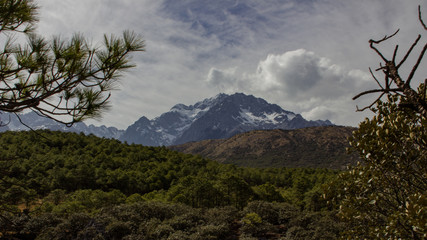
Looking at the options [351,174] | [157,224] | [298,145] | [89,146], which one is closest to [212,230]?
[157,224]

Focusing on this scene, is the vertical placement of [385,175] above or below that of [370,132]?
below

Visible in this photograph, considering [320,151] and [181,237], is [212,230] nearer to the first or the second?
[181,237]

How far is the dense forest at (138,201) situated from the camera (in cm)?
1574

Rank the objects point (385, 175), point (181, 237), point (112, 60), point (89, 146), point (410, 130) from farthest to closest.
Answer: point (89, 146) < point (181, 237) < point (112, 60) < point (385, 175) < point (410, 130)

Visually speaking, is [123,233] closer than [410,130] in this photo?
No

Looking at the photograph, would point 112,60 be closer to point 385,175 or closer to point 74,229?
point 385,175

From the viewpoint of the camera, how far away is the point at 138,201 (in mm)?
25109

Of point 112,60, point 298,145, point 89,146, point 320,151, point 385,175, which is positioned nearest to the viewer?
point 385,175

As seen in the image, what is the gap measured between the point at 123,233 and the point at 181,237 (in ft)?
13.2

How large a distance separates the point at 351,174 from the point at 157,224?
1594cm

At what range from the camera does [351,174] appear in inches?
145

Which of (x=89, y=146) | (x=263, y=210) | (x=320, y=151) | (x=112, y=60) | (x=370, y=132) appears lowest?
(x=263, y=210)

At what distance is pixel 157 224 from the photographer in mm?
17250

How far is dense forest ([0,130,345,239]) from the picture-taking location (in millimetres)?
15742
